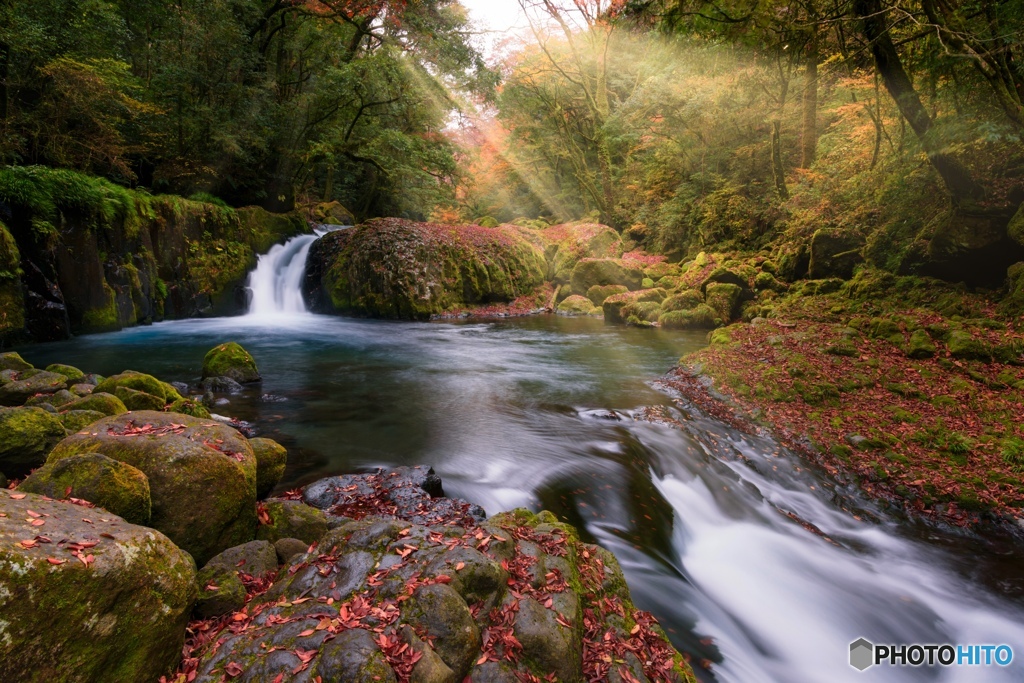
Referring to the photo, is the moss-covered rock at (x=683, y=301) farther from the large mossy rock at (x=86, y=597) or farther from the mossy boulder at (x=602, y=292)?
the large mossy rock at (x=86, y=597)

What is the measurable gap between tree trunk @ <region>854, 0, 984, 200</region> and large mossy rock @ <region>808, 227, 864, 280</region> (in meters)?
3.03

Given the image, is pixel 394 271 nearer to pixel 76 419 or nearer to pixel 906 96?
pixel 76 419

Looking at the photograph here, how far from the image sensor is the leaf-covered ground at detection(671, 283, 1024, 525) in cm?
513

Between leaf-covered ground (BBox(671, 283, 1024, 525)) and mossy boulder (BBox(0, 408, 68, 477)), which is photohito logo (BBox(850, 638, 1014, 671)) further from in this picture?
mossy boulder (BBox(0, 408, 68, 477))

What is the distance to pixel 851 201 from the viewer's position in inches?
488

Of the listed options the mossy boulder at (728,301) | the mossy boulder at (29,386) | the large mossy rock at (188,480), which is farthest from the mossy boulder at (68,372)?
the mossy boulder at (728,301)

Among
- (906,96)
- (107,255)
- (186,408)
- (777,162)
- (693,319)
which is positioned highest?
(777,162)

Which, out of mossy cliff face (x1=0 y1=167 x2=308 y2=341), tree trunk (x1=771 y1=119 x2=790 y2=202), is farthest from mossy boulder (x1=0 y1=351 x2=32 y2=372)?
tree trunk (x1=771 y1=119 x2=790 y2=202)

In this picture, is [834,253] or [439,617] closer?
[439,617]

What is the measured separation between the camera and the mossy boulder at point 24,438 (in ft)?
11.6

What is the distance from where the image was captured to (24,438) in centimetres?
360

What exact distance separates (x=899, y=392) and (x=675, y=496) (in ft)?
13.6

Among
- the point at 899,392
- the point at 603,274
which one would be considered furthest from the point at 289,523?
the point at 603,274

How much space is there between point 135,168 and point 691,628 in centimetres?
1874
